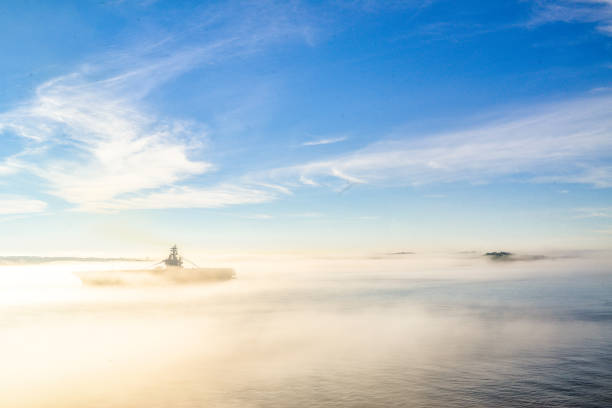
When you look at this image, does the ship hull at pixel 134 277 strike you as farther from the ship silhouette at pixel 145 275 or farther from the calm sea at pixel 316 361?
the calm sea at pixel 316 361

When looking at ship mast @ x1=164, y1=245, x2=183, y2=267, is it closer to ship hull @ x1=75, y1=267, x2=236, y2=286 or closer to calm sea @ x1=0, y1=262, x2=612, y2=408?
ship hull @ x1=75, y1=267, x2=236, y2=286

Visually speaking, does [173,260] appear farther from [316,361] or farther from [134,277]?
[316,361]

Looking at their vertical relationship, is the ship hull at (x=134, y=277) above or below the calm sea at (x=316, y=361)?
above

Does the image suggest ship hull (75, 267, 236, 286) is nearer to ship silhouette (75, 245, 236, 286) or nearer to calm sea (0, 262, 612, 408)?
ship silhouette (75, 245, 236, 286)

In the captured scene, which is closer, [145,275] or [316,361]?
[316,361]

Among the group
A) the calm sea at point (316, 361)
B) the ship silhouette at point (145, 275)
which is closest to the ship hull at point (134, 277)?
the ship silhouette at point (145, 275)

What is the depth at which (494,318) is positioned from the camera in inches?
2432

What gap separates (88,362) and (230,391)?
1782cm

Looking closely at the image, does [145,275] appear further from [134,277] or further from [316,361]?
[316,361]

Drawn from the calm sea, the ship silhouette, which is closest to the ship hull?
the ship silhouette

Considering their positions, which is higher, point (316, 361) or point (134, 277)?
point (134, 277)

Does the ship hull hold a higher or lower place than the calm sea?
higher

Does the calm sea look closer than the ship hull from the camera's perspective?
Yes

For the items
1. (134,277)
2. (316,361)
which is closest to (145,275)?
(134,277)
